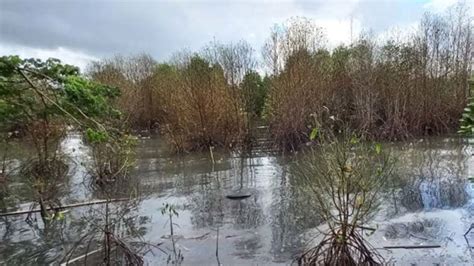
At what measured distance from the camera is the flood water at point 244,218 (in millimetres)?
5648

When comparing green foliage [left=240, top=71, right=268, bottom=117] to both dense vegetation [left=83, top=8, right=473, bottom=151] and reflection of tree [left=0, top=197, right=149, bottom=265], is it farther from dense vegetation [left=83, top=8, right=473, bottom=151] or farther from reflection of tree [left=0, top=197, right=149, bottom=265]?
reflection of tree [left=0, top=197, right=149, bottom=265]

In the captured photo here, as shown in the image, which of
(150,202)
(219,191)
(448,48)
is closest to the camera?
(150,202)

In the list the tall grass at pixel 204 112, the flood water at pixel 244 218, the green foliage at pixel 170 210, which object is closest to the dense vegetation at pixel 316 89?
the tall grass at pixel 204 112

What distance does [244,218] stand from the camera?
7.20 m

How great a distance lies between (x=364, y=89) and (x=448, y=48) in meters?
4.39

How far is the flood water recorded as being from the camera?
5648 millimetres

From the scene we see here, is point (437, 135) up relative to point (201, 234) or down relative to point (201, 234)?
up

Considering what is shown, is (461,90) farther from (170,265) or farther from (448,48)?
(170,265)

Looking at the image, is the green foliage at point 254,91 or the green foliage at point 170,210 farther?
the green foliage at point 254,91

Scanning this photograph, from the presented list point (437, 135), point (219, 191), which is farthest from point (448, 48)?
point (219, 191)

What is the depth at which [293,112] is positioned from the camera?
14.9m

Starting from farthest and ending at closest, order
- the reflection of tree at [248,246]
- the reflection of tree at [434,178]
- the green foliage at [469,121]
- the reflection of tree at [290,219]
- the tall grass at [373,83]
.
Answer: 1. the tall grass at [373,83]
2. the reflection of tree at [434,178]
3. the reflection of tree at [290,219]
4. the reflection of tree at [248,246]
5. the green foliage at [469,121]

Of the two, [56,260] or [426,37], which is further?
[426,37]

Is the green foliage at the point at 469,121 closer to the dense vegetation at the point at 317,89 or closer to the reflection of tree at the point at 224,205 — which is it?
the reflection of tree at the point at 224,205
